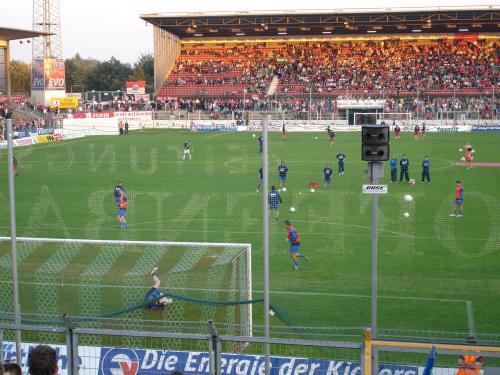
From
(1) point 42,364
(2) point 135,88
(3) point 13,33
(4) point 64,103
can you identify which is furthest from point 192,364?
(2) point 135,88

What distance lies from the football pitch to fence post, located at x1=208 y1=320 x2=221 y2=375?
3872 millimetres

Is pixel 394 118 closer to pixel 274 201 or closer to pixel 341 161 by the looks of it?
pixel 341 161

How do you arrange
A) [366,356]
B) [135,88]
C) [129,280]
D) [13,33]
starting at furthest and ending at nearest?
[135,88]
[13,33]
[129,280]
[366,356]

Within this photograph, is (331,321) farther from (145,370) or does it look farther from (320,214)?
(320,214)

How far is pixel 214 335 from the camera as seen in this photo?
7.16m

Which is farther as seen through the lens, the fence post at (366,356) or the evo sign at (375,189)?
the evo sign at (375,189)

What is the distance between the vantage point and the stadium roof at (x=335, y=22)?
77000 mm

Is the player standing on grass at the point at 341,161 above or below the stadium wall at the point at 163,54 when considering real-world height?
below

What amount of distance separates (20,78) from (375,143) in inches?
4671

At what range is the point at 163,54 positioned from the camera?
8356 cm

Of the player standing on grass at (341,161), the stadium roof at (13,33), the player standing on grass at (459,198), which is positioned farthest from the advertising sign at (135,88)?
the player standing on grass at (459,198)

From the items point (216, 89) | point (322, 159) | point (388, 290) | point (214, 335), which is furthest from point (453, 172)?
point (216, 89)

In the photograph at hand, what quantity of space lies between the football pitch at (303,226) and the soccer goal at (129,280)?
0.05 m

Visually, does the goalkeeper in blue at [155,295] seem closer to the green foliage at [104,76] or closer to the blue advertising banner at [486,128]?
the blue advertising banner at [486,128]
